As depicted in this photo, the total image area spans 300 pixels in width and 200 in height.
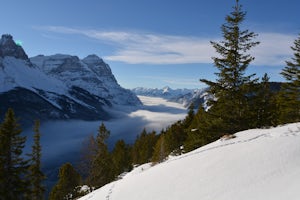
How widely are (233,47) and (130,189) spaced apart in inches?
738

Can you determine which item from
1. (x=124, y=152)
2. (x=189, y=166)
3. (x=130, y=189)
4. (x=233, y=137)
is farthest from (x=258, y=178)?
(x=124, y=152)

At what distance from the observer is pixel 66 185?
49438 millimetres

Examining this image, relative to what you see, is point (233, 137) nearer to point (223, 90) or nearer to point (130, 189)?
point (130, 189)

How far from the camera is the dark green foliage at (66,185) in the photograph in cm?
4856

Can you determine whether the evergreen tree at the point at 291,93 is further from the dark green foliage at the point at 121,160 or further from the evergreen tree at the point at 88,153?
the dark green foliage at the point at 121,160

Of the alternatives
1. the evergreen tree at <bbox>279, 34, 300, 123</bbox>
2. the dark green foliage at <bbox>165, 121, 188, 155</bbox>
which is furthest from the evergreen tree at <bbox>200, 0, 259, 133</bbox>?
the dark green foliage at <bbox>165, 121, 188, 155</bbox>

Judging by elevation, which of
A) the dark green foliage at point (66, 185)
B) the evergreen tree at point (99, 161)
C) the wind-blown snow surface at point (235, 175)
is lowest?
the dark green foliage at point (66, 185)

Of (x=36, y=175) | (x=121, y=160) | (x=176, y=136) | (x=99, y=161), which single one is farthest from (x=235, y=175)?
(x=121, y=160)

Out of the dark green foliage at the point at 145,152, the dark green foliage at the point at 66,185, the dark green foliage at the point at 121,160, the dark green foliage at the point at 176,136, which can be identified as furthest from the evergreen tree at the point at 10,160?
the dark green foliage at the point at 121,160

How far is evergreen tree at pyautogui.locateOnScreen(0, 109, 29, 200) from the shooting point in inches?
1160

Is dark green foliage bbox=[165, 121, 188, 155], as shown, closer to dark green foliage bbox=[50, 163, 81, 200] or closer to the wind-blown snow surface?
dark green foliage bbox=[50, 163, 81, 200]

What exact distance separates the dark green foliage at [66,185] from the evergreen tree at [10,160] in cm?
1814

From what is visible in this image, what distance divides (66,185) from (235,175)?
4434cm

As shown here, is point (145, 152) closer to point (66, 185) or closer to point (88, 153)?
point (66, 185)
